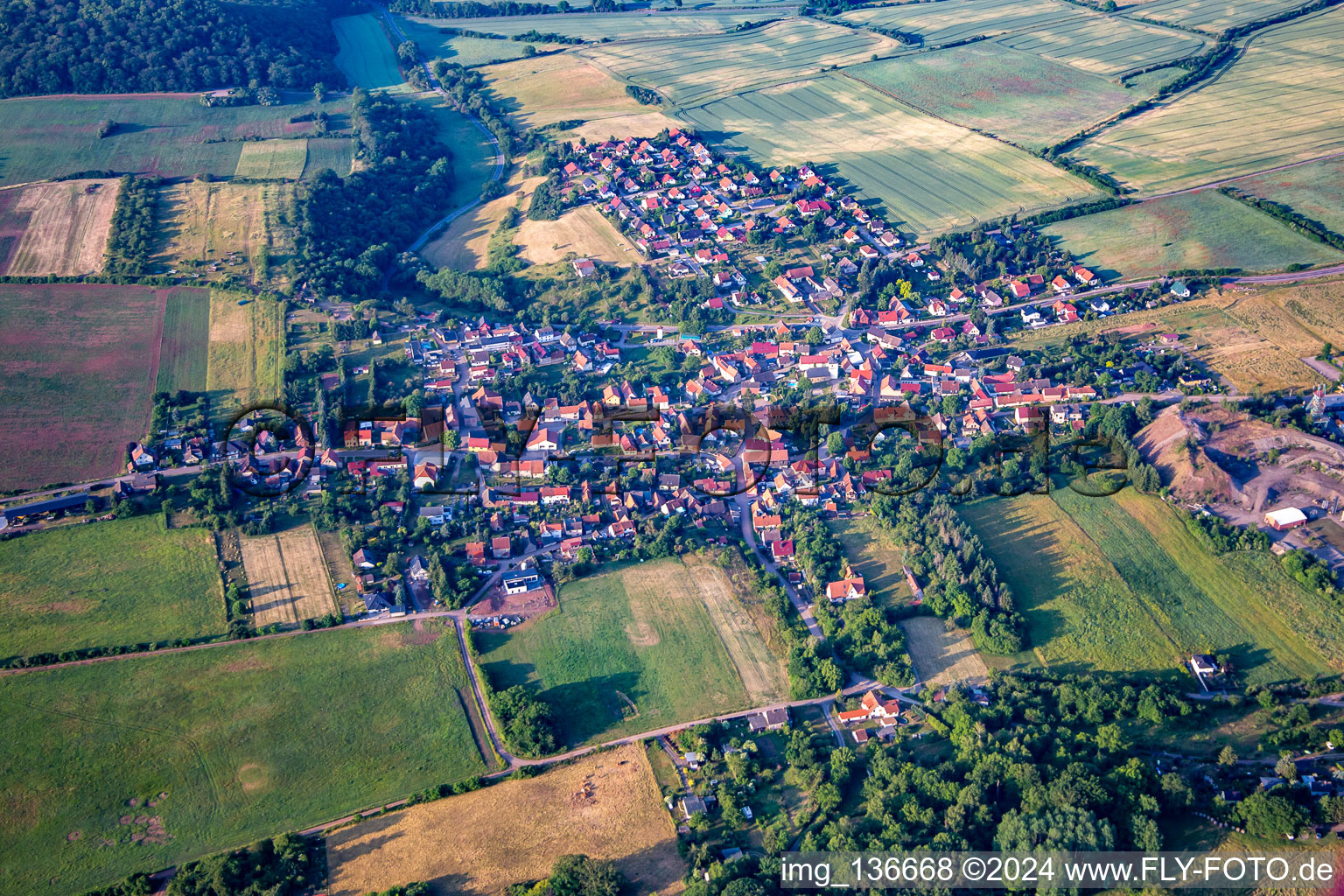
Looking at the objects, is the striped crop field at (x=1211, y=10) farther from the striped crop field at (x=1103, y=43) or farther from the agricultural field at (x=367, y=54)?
the agricultural field at (x=367, y=54)

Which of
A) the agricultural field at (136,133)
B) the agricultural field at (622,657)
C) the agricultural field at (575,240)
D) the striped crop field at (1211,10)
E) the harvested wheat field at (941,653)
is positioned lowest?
the agricultural field at (622,657)

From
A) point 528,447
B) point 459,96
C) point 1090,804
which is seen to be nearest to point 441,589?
point 528,447

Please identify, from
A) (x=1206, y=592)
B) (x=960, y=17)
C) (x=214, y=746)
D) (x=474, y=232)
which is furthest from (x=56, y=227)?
(x=960, y=17)

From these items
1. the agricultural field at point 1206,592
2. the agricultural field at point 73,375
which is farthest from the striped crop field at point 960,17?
the agricultural field at point 73,375

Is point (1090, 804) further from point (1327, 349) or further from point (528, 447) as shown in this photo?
point (1327, 349)

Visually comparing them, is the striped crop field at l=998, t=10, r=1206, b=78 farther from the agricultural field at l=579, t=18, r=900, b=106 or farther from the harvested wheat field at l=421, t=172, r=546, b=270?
the harvested wheat field at l=421, t=172, r=546, b=270

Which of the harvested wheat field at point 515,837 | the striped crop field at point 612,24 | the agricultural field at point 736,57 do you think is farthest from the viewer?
the striped crop field at point 612,24
